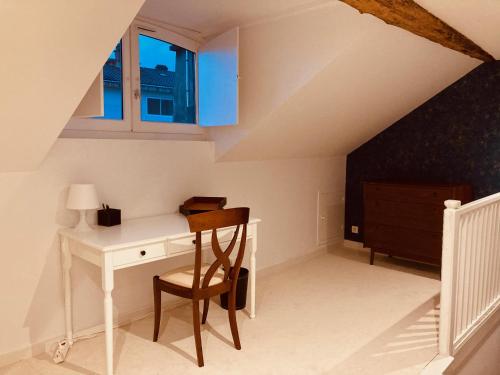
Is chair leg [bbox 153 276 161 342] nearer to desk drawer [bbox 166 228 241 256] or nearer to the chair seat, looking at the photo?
the chair seat

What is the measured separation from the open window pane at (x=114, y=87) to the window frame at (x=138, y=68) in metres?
0.09

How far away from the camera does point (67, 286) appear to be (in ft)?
8.65

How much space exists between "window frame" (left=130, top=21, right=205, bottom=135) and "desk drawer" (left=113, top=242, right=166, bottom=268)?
1162 millimetres

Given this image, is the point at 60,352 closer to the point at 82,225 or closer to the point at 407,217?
the point at 82,225

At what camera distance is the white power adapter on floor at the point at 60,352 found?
2.48 m

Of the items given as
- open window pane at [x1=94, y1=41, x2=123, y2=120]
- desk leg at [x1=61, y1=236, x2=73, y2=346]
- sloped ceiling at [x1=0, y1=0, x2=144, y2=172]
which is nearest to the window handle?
open window pane at [x1=94, y1=41, x2=123, y2=120]

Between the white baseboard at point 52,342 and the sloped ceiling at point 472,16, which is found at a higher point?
the sloped ceiling at point 472,16

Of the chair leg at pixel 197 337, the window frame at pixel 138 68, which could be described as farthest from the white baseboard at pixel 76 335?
the window frame at pixel 138 68

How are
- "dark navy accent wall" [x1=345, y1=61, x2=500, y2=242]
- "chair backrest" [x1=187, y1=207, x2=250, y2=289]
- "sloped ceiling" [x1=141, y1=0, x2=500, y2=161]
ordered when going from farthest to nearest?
"dark navy accent wall" [x1=345, y1=61, x2=500, y2=242], "sloped ceiling" [x1=141, y1=0, x2=500, y2=161], "chair backrest" [x1=187, y1=207, x2=250, y2=289]

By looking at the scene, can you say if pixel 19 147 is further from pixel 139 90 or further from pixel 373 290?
pixel 373 290

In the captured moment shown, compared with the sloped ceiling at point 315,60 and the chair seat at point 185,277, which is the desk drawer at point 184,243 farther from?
the sloped ceiling at point 315,60

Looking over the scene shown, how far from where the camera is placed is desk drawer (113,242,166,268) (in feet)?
7.52

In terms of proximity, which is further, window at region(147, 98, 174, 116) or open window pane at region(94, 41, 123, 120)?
window at region(147, 98, 174, 116)

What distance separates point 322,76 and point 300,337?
178 cm
